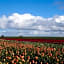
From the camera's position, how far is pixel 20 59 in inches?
329

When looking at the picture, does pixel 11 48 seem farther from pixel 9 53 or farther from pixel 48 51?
pixel 48 51

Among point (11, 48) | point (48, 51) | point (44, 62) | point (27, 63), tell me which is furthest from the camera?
point (11, 48)

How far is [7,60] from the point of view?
29.6 ft

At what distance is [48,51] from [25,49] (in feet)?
4.39

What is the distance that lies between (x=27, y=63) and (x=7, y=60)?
3.98ft

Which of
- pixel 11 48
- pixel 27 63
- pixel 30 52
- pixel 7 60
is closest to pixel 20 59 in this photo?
pixel 27 63

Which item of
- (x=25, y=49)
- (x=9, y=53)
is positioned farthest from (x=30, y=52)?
(x=9, y=53)

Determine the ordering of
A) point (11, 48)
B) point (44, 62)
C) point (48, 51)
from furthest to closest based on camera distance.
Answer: point (11, 48) → point (48, 51) → point (44, 62)

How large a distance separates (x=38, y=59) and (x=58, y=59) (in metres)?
0.99

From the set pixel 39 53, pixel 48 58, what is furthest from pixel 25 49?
pixel 48 58

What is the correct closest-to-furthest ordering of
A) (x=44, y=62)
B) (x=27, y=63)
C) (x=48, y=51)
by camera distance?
1. (x=27, y=63)
2. (x=44, y=62)
3. (x=48, y=51)

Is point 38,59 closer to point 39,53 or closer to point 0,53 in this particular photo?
point 39,53

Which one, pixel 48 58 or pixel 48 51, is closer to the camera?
pixel 48 58

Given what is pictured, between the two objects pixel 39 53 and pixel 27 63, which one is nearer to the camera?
pixel 27 63
